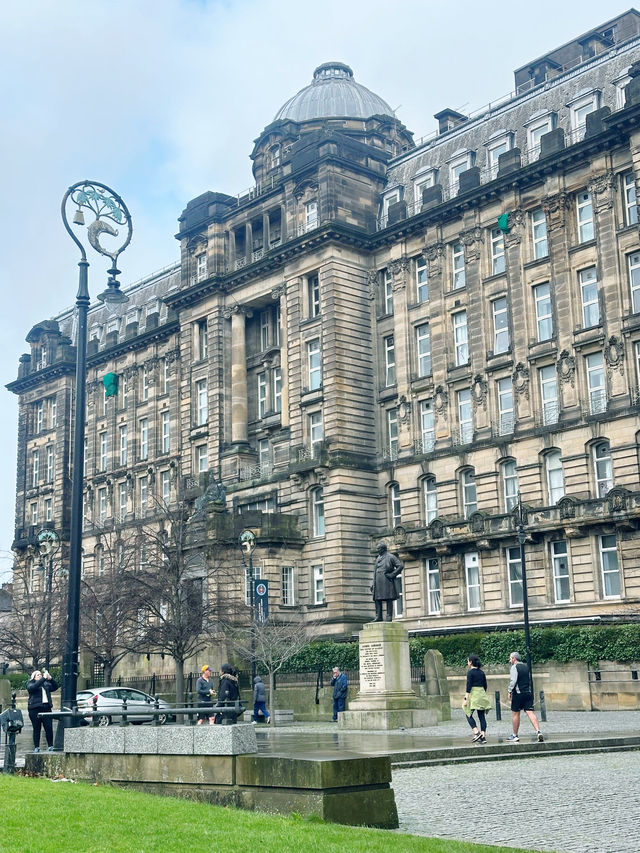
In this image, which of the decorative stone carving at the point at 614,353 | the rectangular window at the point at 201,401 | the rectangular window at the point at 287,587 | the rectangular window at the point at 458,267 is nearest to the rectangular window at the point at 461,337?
the rectangular window at the point at 458,267

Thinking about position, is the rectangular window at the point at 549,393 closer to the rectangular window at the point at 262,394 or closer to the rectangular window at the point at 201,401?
the rectangular window at the point at 262,394

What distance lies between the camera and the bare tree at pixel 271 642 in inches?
1644

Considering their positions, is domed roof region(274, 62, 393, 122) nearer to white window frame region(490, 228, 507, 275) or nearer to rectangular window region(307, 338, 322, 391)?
rectangular window region(307, 338, 322, 391)

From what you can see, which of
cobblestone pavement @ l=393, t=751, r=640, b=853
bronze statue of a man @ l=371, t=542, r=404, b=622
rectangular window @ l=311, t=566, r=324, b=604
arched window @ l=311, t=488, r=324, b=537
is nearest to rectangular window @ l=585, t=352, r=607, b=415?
arched window @ l=311, t=488, r=324, b=537

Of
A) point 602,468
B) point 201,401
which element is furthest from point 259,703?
point 201,401

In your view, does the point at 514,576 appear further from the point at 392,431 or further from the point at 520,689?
the point at 520,689

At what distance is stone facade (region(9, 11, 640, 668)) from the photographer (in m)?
50.3

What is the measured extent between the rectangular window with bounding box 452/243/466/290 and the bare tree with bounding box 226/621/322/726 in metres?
19.7

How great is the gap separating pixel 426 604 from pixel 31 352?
178 feet

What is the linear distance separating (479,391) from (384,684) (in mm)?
28148

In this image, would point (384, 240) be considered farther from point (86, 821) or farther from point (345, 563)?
point (86, 821)

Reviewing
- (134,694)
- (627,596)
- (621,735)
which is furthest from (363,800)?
(627,596)

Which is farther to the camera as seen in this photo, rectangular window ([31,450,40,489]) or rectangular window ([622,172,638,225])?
rectangular window ([31,450,40,489])

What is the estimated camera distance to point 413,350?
198 ft
